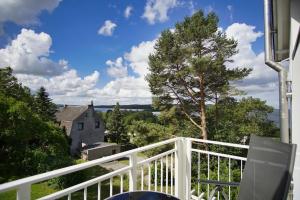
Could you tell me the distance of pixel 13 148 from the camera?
17.6 m

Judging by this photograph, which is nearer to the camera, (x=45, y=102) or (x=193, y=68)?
(x=193, y=68)

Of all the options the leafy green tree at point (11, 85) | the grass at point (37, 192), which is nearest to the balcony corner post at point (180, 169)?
the grass at point (37, 192)

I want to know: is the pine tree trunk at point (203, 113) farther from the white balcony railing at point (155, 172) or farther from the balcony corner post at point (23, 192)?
the balcony corner post at point (23, 192)

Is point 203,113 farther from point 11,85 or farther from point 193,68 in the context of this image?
point 11,85

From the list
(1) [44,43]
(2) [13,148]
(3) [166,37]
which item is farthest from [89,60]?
(3) [166,37]

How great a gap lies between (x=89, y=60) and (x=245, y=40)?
30601 millimetres

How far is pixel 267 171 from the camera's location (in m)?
2.08

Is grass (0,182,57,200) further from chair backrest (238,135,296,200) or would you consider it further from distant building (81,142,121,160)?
chair backrest (238,135,296,200)

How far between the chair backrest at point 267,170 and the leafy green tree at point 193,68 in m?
Result: 11.1

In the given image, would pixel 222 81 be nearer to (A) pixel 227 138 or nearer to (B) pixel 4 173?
(A) pixel 227 138

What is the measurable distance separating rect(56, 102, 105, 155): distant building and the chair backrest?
2804cm

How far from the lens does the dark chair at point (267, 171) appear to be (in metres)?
1.83

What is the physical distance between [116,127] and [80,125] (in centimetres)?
542

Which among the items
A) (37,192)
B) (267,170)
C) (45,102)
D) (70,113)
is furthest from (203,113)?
(45,102)
